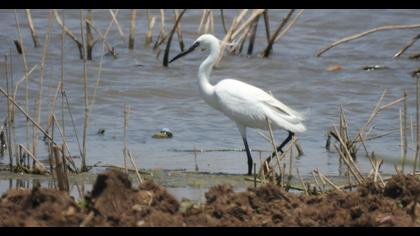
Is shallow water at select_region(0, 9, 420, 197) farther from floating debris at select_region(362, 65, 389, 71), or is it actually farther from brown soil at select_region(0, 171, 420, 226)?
brown soil at select_region(0, 171, 420, 226)

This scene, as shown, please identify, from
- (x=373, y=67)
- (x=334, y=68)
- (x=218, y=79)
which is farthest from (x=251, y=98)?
(x=373, y=67)

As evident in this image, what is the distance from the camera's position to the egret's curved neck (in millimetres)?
9769

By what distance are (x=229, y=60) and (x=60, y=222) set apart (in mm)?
9600

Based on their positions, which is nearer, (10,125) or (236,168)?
(10,125)

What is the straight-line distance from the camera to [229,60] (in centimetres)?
1453

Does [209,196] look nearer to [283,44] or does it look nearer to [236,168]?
[236,168]

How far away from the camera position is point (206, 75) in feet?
32.6

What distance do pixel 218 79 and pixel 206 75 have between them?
3.82m

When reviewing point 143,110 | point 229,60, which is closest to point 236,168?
point 143,110

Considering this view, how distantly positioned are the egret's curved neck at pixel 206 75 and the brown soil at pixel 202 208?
4.01 metres

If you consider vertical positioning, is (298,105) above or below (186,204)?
below

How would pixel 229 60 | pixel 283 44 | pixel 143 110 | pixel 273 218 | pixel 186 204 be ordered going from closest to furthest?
pixel 273 218 → pixel 186 204 → pixel 143 110 → pixel 229 60 → pixel 283 44

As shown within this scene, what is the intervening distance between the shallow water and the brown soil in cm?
314

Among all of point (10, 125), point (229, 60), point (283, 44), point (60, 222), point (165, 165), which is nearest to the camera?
point (60, 222)
